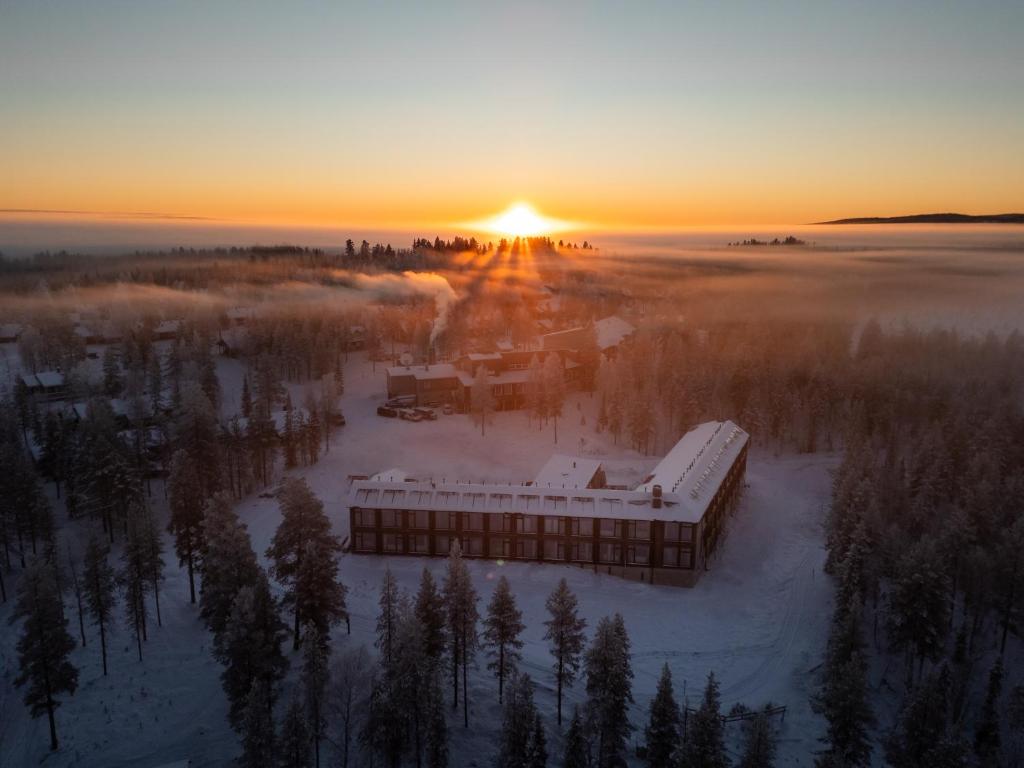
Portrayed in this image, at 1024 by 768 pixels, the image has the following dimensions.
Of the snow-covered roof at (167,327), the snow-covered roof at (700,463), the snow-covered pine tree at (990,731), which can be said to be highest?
the snow-covered roof at (167,327)

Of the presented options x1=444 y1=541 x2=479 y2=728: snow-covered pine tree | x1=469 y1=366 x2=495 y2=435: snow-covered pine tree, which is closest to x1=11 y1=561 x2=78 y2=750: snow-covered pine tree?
x1=444 y1=541 x2=479 y2=728: snow-covered pine tree

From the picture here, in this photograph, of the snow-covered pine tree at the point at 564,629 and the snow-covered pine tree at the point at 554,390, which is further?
the snow-covered pine tree at the point at 554,390

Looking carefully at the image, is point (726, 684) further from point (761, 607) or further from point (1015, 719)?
point (1015, 719)

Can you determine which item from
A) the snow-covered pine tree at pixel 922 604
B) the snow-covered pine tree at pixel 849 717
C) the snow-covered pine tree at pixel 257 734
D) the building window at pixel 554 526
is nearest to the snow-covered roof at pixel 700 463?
the building window at pixel 554 526

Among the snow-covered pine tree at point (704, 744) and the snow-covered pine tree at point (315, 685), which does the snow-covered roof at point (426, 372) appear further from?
the snow-covered pine tree at point (704, 744)

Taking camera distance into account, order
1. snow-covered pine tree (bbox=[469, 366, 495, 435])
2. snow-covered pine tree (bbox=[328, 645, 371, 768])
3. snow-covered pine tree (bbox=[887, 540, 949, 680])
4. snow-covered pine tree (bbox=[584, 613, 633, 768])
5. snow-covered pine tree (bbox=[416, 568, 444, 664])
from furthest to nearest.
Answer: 1. snow-covered pine tree (bbox=[469, 366, 495, 435])
2. snow-covered pine tree (bbox=[887, 540, 949, 680])
3. snow-covered pine tree (bbox=[416, 568, 444, 664])
4. snow-covered pine tree (bbox=[328, 645, 371, 768])
5. snow-covered pine tree (bbox=[584, 613, 633, 768])

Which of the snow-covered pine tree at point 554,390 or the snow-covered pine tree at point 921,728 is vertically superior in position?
the snow-covered pine tree at point 554,390

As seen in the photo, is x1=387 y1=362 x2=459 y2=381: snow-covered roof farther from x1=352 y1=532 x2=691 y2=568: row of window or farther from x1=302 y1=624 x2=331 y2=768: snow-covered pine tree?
x1=302 y1=624 x2=331 y2=768: snow-covered pine tree
